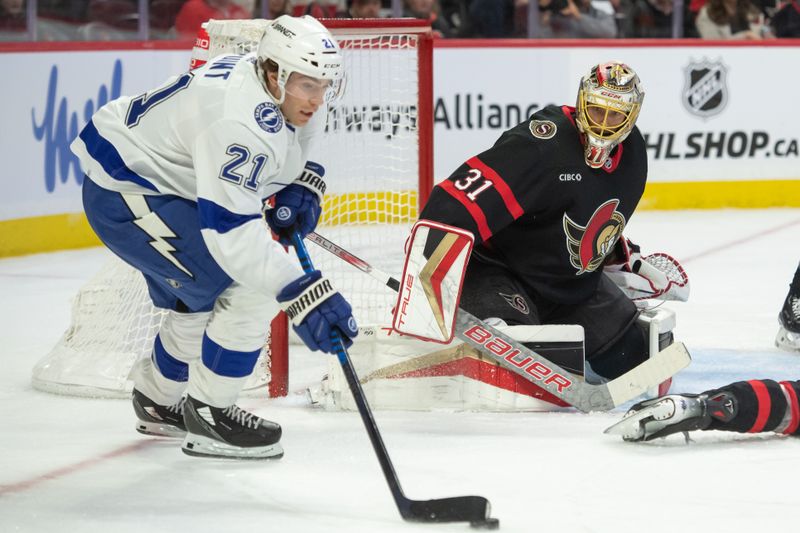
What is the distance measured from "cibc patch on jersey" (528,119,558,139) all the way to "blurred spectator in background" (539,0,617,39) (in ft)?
13.1

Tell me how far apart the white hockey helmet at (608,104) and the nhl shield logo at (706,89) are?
420 cm

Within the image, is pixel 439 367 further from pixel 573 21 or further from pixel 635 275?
pixel 573 21

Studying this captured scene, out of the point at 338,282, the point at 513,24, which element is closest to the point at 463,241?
the point at 338,282

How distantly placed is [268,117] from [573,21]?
16.1ft

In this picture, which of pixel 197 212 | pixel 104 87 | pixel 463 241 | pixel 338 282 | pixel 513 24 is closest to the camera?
pixel 197 212

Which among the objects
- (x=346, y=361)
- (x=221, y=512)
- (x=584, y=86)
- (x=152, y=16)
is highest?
(x=152, y=16)

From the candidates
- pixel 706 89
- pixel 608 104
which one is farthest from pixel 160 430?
pixel 706 89

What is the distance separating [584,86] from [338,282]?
153cm

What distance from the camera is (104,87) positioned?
237 inches

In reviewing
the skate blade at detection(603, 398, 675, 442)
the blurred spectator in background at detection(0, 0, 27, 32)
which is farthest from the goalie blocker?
the blurred spectator in background at detection(0, 0, 27, 32)

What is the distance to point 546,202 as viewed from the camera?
3275 millimetres

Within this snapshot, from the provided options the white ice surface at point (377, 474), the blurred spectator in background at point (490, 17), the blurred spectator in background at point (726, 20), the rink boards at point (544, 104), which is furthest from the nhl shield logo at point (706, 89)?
the white ice surface at point (377, 474)

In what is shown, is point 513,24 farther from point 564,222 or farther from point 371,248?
point 564,222

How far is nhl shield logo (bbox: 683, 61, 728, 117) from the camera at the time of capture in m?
7.31
